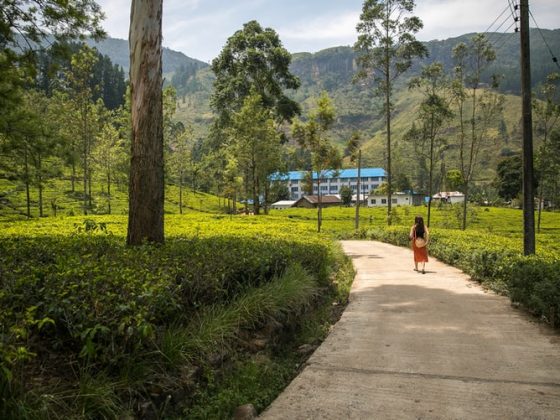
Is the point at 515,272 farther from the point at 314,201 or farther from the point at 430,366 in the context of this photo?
the point at 314,201

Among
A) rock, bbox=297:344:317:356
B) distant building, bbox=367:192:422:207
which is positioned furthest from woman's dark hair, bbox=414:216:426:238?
distant building, bbox=367:192:422:207

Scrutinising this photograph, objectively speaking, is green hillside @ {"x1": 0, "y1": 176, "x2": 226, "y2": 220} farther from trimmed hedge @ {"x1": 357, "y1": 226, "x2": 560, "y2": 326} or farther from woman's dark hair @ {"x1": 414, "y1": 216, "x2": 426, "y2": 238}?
trimmed hedge @ {"x1": 357, "y1": 226, "x2": 560, "y2": 326}

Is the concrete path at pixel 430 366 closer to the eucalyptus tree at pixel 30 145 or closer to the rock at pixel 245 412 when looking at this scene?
the rock at pixel 245 412

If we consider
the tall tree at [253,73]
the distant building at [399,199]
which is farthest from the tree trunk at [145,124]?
the distant building at [399,199]

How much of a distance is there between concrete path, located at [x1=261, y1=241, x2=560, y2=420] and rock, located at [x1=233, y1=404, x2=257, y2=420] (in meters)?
0.11

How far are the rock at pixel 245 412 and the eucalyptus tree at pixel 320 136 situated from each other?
2475cm

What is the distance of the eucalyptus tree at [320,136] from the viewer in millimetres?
28438

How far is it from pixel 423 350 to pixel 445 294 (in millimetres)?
3897

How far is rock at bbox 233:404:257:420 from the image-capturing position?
3.67 metres

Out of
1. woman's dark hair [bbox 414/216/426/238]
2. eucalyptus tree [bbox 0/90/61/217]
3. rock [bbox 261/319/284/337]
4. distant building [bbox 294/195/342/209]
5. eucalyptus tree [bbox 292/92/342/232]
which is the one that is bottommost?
distant building [bbox 294/195/342/209]

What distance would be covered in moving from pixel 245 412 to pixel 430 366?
2.14m

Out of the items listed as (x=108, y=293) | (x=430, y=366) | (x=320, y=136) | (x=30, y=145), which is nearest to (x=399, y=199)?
(x=320, y=136)

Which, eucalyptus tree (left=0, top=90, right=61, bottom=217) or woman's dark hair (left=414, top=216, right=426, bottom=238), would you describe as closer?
eucalyptus tree (left=0, top=90, right=61, bottom=217)

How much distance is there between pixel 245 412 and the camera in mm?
3703
